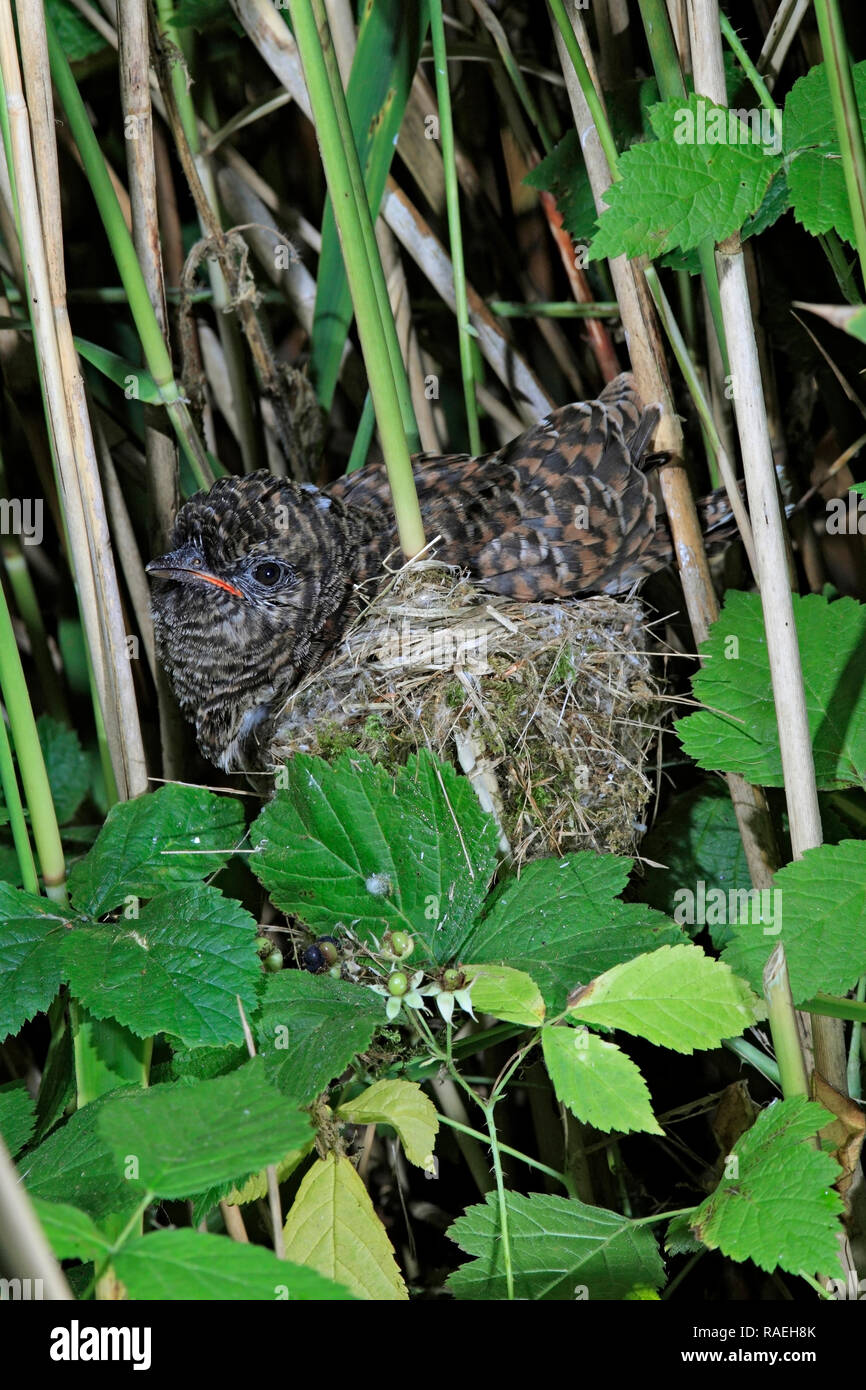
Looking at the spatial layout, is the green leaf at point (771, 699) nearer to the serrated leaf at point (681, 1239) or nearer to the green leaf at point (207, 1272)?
the serrated leaf at point (681, 1239)

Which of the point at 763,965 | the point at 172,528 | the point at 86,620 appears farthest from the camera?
the point at 172,528

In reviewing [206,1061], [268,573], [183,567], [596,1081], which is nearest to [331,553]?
Result: [268,573]

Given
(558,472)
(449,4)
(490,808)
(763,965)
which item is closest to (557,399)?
(558,472)

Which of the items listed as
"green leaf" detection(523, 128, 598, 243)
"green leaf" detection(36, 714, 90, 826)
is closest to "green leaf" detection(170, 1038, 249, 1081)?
"green leaf" detection(36, 714, 90, 826)

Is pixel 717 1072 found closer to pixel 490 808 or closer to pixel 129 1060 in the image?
pixel 490 808

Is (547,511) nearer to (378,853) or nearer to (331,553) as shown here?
(331,553)

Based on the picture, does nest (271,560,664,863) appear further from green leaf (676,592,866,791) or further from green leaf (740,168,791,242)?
green leaf (740,168,791,242)

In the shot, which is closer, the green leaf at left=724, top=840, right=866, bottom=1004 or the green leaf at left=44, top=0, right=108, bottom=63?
the green leaf at left=724, top=840, right=866, bottom=1004

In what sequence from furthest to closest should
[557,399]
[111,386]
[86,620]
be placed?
[557,399]
[111,386]
[86,620]
